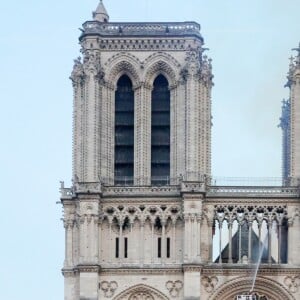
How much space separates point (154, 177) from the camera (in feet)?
234

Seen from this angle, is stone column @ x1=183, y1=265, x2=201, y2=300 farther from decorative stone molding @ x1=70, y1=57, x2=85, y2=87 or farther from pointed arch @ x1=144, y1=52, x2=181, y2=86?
decorative stone molding @ x1=70, y1=57, x2=85, y2=87

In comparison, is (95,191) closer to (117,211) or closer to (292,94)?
(117,211)

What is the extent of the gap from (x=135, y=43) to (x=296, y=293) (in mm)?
12592

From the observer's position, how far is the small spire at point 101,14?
241 ft

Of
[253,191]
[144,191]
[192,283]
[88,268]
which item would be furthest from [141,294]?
[253,191]

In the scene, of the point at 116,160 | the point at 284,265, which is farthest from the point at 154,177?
the point at 284,265

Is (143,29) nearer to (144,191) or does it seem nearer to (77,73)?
(77,73)

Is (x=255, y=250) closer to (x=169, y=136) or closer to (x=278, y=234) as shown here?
(x=278, y=234)

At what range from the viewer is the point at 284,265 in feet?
229

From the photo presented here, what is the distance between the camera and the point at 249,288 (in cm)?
7012

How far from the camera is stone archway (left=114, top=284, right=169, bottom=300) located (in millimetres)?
69688

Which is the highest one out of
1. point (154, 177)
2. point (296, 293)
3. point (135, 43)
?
point (135, 43)

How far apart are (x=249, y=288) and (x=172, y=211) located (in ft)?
14.7

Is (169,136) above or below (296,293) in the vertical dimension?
above
